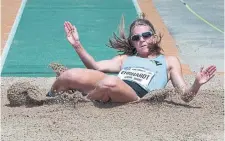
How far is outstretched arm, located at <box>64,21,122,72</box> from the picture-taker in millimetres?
5926

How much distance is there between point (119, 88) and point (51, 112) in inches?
25.5

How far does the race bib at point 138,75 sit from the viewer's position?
19.3 ft

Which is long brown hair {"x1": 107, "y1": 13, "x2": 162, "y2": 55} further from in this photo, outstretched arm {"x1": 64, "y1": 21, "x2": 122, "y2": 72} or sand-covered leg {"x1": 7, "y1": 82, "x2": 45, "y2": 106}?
sand-covered leg {"x1": 7, "y1": 82, "x2": 45, "y2": 106}

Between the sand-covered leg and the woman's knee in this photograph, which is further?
the sand-covered leg

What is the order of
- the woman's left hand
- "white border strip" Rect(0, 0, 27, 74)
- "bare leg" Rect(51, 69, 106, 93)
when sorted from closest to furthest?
1. the woman's left hand
2. "bare leg" Rect(51, 69, 106, 93)
3. "white border strip" Rect(0, 0, 27, 74)

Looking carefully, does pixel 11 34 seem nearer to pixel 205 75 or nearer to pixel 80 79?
pixel 80 79

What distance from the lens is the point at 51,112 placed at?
549 cm

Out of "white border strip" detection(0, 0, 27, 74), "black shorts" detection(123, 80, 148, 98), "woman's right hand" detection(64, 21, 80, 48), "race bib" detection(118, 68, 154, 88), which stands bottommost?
"white border strip" detection(0, 0, 27, 74)

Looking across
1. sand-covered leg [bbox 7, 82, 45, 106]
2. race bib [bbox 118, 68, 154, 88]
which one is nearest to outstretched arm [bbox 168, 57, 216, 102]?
race bib [bbox 118, 68, 154, 88]

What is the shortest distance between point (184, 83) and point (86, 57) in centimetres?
97

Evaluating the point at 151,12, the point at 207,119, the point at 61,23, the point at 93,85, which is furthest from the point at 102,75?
the point at 151,12

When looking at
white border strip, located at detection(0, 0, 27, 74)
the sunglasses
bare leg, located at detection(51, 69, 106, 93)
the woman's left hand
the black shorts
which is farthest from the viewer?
white border strip, located at detection(0, 0, 27, 74)

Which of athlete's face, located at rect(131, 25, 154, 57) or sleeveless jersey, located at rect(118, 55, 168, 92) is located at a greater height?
athlete's face, located at rect(131, 25, 154, 57)

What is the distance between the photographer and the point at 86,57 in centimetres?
595
